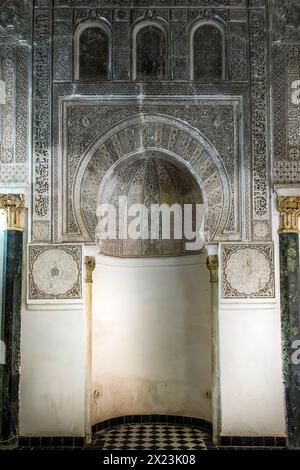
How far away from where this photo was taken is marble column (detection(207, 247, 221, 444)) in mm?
5863

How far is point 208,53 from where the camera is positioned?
20.3 feet

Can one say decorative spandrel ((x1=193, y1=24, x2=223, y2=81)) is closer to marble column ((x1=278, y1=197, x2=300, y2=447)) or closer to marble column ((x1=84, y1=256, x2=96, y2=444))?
marble column ((x1=278, y1=197, x2=300, y2=447))

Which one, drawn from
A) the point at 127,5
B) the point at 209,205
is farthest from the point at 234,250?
the point at 127,5

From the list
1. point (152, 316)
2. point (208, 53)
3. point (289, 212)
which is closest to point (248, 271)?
point (289, 212)

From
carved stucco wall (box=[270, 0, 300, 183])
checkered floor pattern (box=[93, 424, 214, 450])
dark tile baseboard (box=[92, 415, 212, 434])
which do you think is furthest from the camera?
dark tile baseboard (box=[92, 415, 212, 434])

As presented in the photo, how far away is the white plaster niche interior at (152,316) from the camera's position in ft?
22.0

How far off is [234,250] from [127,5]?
2.92 meters

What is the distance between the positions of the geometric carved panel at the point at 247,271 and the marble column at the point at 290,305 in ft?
0.45

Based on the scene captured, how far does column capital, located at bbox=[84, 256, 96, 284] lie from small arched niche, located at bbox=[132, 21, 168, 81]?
2013 millimetres

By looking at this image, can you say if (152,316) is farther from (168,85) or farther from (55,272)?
→ (168,85)

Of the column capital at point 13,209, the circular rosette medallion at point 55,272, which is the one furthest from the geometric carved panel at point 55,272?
the column capital at point 13,209

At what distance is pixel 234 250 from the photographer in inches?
232

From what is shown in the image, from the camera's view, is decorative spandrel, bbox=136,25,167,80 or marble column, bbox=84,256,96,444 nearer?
marble column, bbox=84,256,96,444

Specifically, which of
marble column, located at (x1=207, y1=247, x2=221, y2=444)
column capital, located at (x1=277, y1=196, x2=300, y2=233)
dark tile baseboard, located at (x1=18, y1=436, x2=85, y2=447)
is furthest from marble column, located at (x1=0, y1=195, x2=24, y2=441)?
column capital, located at (x1=277, y1=196, x2=300, y2=233)
